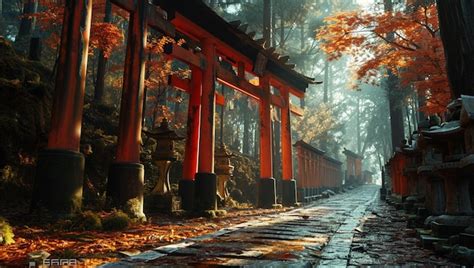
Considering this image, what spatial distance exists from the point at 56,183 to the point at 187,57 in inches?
196

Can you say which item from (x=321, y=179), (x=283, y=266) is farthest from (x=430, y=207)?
(x=321, y=179)

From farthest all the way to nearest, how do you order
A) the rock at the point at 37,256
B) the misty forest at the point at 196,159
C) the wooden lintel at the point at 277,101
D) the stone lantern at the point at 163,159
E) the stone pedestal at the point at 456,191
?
the wooden lintel at the point at 277,101 → the stone lantern at the point at 163,159 → the stone pedestal at the point at 456,191 → the misty forest at the point at 196,159 → the rock at the point at 37,256

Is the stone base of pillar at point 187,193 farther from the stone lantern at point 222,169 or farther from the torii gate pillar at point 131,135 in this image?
the torii gate pillar at point 131,135

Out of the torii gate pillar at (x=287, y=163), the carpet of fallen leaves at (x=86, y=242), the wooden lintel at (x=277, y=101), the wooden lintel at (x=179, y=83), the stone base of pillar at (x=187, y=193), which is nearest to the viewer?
the carpet of fallen leaves at (x=86, y=242)

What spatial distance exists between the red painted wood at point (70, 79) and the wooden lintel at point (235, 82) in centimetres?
490

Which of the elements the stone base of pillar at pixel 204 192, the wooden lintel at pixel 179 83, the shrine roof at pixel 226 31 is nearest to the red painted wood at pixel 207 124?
the stone base of pillar at pixel 204 192

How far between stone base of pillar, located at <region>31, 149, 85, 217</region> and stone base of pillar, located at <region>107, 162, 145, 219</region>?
948mm

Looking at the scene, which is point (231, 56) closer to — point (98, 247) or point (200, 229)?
point (200, 229)

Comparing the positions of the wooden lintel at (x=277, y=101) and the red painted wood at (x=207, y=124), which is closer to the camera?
the red painted wood at (x=207, y=124)

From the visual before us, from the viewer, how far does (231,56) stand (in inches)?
475

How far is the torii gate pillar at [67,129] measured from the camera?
5.75m

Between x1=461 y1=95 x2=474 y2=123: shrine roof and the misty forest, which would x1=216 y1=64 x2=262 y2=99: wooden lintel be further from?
x1=461 y1=95 x2=474 y2=123: shrine roof

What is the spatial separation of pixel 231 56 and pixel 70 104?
6977 millimetres

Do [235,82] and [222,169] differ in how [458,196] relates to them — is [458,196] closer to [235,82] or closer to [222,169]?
[235,82]
